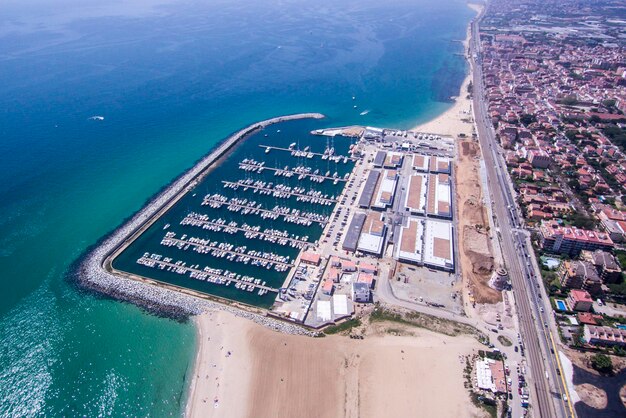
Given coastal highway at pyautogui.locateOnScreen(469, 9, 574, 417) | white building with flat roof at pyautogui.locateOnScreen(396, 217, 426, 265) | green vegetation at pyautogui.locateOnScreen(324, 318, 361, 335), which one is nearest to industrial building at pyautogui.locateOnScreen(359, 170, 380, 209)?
white building with flat roof at pyautogui.locateOnScreen(396, 217, 426, 265)

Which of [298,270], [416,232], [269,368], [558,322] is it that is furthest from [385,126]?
[269,368]

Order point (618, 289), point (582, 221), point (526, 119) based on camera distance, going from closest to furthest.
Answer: point (618, 289)
point (582, 221)
point (526, 119)

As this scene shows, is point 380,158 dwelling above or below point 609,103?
below

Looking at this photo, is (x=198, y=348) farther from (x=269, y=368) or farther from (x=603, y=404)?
(x=603, y=404)

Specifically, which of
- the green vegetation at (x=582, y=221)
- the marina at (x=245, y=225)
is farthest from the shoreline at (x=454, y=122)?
the green vegetation at (x=582, y=221)

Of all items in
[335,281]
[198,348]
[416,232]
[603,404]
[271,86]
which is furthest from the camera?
[271,86]

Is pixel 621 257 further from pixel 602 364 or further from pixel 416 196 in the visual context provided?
pixel 416 196

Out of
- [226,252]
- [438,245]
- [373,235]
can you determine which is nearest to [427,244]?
[438,245]
